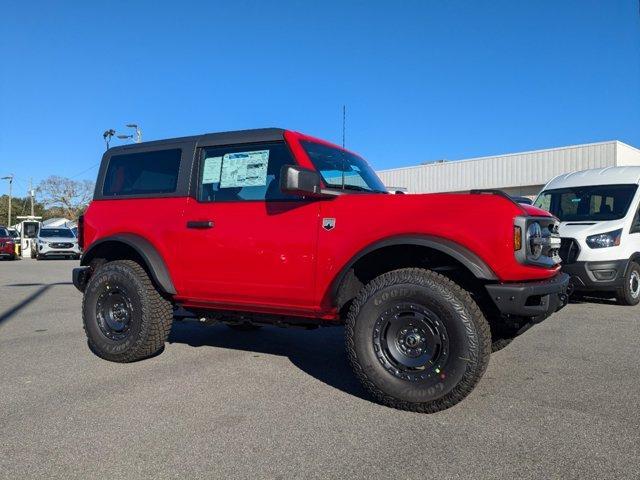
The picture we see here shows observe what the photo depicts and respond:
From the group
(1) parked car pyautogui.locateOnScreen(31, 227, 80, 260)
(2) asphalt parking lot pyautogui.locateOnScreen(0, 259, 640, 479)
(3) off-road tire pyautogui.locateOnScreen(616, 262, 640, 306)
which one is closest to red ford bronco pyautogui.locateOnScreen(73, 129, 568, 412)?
(2) asphalt parking lot pyautogui.locateOnScreen(0, 259, 640, 479)

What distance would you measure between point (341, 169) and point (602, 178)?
639cm

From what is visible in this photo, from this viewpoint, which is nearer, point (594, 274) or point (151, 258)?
point (151, 258)

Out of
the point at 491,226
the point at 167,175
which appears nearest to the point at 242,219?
the point at 167,175

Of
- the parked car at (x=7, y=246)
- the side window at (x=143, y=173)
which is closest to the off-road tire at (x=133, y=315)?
the side window at (x=143, y=173)

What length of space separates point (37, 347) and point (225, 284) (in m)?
2.64

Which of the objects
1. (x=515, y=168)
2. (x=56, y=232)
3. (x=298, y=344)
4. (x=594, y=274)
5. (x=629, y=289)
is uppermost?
(x=515, y=168)

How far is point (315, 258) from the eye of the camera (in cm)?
383

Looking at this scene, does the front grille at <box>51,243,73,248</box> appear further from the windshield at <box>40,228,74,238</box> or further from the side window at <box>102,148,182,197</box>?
the side window at <box>102,148,182,197</box>

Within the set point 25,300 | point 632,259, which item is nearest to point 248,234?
point 632,259

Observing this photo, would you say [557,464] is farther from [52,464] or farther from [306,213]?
[52,464]

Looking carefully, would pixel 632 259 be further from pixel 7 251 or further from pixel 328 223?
pixel 7 251

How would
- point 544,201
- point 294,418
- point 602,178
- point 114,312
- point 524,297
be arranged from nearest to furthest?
point 524,297 < point 294,418 < point 114,312 < point 602,178 < point 544,201

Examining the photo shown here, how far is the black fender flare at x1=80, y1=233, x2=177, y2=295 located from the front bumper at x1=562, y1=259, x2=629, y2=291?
18.9ft

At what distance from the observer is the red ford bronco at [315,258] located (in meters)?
3.34
